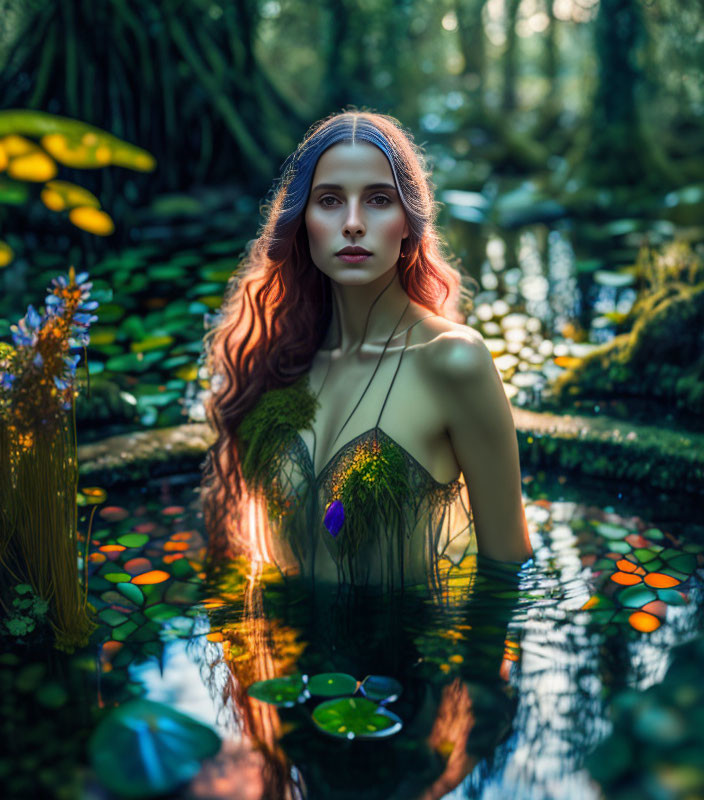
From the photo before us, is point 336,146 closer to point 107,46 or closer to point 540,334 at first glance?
point 540,334

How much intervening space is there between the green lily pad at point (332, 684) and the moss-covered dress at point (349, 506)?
303 mm

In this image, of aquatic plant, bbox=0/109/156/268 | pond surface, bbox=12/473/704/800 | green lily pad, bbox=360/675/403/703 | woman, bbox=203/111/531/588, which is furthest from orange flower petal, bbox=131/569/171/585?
aquatic plant, bbox=0/109/156/268

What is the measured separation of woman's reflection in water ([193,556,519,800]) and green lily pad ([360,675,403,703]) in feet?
0.06

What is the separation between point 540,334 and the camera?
12.0ft

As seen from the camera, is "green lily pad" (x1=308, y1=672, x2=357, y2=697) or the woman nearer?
"green lily pad" (x1=308, y1=672, x2=357, y2=697)

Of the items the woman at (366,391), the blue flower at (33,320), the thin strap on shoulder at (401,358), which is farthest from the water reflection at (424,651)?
the blue flower at (33,320)

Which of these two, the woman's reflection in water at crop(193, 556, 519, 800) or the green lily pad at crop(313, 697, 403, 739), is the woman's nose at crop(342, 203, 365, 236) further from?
the green lily pad at crop(313, 697, 403, 739)

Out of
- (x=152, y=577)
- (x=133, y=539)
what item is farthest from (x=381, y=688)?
(x=133, y=539)

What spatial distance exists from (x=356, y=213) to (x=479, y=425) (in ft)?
1.76

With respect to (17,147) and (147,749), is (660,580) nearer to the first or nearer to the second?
(147,749)

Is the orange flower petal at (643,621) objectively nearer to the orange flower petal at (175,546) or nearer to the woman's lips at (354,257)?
the woman's lips at (354,257)

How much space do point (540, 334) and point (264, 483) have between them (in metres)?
1.95

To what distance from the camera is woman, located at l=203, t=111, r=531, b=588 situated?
1867mm

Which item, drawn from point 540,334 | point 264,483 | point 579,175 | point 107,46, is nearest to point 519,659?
point 264,483
